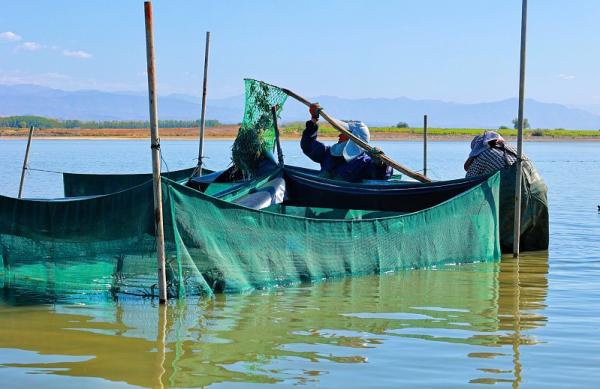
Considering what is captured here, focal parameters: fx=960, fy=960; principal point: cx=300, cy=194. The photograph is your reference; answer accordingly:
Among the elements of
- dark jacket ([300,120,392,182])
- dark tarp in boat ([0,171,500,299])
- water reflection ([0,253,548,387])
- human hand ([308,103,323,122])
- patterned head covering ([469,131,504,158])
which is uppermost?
human hand ([308,103,323,122])

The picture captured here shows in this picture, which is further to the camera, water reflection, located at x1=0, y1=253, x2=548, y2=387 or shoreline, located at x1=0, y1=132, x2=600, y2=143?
shoreline, located at x1=0, y1=132, x2=600, y2=143

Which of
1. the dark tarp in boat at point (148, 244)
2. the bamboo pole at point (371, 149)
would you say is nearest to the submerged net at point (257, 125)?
the bamboo pole at point (371, 149)

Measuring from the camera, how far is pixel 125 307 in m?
8.83

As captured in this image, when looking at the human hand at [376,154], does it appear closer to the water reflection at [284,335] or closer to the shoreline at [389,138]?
the water reflection at [284,335]

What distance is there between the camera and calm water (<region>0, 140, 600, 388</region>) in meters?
6.94

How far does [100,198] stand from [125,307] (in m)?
1.03

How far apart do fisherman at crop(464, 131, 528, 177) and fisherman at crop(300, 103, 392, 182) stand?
1181mm

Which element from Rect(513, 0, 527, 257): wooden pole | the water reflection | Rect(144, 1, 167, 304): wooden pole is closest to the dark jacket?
Rect(513, 0, 527, 257): wooden pole

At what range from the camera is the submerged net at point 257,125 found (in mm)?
12969

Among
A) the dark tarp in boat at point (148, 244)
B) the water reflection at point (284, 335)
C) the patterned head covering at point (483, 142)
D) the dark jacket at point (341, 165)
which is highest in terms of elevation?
the patterned head covering at point (483, 142)

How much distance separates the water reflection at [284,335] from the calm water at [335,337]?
15mm

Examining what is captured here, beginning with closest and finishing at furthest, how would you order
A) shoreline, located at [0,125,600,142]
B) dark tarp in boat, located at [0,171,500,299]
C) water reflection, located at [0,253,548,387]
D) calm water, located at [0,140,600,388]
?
1. calm water, located at [0,140,600,388]
2. water reflection, located at [0,253,548,387]
3. dark tarp in boat, located at [0,171,500,299]
4. shoreline, located at [0,125,600,142]

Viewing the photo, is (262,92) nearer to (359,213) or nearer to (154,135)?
(359,213)

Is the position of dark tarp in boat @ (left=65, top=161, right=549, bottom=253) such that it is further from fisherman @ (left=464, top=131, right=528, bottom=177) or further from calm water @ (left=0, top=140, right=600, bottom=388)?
calm water @ (left=0, top=140, right=600, bottom=388)
